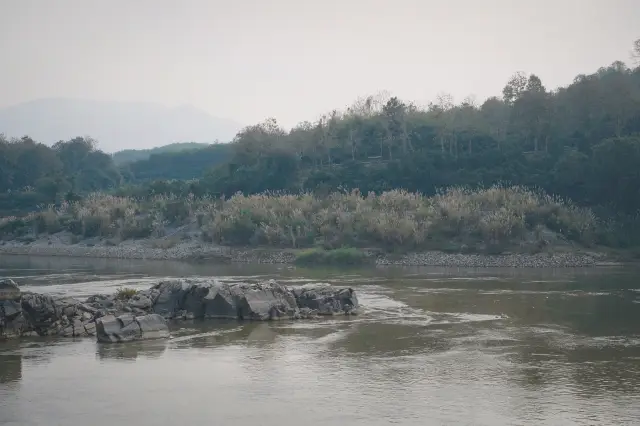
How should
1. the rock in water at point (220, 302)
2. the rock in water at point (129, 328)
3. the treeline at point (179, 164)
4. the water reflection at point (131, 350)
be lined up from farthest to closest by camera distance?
the treeline at point (179, 164)
the rock in water at point (220, 302)
the rock in water at point (129, 328)
the water reflection at point (131, 350)

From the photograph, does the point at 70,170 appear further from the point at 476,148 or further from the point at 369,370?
the point at 369,370

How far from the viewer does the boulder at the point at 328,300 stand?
36250 mm

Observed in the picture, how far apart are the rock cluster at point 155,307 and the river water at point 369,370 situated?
0.98 m

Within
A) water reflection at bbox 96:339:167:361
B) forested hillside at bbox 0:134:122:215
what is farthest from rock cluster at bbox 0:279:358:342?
forested hillside at bbox 0:134:122:215

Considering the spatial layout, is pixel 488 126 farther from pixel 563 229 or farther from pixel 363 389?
pixel 363 389

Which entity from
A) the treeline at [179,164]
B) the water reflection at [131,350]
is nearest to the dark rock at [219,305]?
the water reflection at [131,350]

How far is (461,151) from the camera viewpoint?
9312 centimetres

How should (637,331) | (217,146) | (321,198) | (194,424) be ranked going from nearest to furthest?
1. (194,424)
2. (637,331)
3. (321,198)
4. (217,146)

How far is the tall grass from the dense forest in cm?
458

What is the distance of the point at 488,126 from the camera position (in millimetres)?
97812

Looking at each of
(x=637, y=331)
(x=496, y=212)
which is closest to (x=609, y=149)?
(x=496, y=212)

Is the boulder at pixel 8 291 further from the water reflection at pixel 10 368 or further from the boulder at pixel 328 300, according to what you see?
the boulder at pixel 328 300

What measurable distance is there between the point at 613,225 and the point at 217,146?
119 m

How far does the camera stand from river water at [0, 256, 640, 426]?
20109mm
